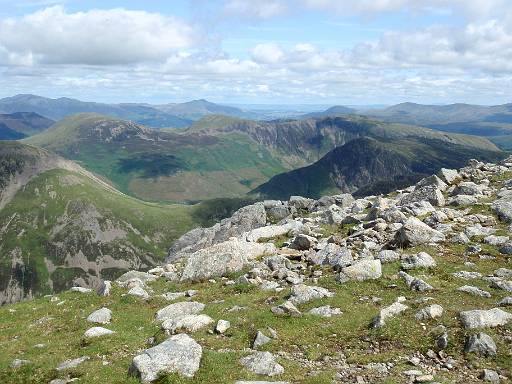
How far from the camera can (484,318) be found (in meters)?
21.7

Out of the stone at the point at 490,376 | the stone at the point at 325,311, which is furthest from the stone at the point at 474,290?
the stone at the point at 490,376

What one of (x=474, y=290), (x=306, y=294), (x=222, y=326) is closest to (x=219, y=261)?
(x=306, y=294)

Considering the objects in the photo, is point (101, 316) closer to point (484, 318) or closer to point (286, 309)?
point (286, 309)

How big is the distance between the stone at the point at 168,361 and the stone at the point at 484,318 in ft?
43.2

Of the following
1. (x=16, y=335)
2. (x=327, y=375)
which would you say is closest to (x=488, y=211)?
(x=327, y=375)

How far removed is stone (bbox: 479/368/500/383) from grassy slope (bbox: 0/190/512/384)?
0.44 meters

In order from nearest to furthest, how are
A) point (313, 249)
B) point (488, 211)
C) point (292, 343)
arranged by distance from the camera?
point (292, 343), point (313, 249), point (488, 211)

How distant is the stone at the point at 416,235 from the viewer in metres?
36.0

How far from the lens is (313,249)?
39.5 meters

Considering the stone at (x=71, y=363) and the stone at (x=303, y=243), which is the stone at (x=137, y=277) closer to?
the stone at (x=303, y=243)

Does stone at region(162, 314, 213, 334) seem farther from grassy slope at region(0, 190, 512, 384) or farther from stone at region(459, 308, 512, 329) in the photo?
stone at region(459, 308, 512, 329)

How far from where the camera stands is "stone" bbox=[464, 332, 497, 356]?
19719 millimetres

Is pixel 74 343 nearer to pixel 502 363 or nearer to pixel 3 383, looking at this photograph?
pixel 3 383

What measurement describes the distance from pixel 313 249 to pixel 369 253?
5995 millimetres
